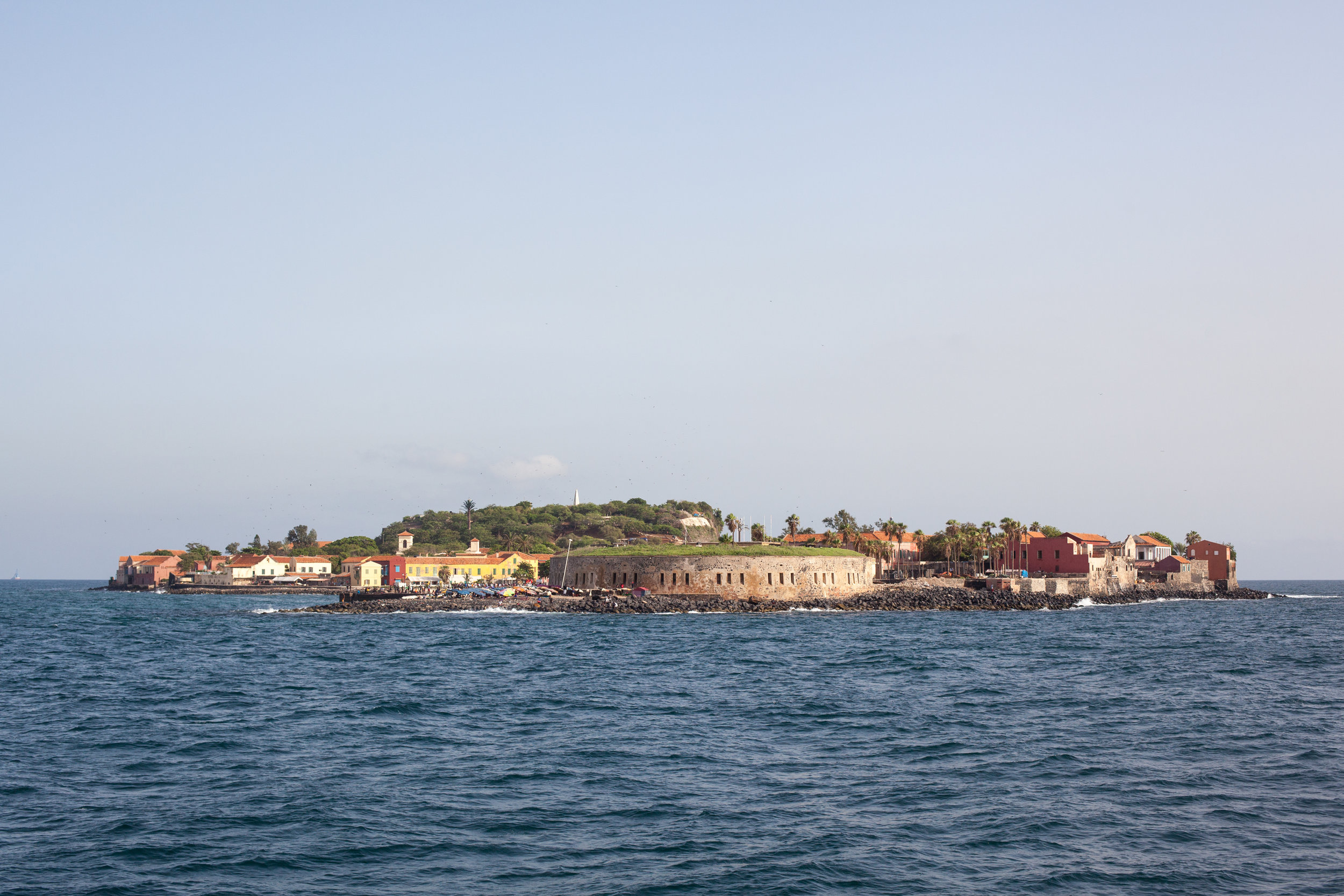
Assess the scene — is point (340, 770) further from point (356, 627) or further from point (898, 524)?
point (898, 524)

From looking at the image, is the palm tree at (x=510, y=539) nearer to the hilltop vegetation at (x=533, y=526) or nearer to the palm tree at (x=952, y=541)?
the hilltop vegetation at (x=533, y=526)

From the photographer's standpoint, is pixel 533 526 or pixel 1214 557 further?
pixel 533 526

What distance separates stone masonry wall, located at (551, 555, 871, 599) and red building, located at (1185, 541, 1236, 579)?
5833cm

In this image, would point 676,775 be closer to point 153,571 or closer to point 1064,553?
point 1064,553

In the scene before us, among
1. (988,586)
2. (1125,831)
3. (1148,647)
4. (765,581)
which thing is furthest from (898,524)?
(1125,831)

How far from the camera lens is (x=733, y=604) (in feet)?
252

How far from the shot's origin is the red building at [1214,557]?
120 metres

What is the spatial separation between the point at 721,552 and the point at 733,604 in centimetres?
490

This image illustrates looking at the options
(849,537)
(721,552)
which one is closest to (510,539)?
(849,537)

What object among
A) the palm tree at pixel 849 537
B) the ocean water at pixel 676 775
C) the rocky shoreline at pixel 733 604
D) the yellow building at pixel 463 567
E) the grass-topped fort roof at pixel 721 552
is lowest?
the rocky shoreline at pixel 733 604

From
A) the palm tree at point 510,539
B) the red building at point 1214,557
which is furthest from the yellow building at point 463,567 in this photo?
the red building at point 1214,557

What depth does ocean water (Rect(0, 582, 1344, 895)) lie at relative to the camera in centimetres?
1409

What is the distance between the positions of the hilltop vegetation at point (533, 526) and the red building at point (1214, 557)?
8311 cm

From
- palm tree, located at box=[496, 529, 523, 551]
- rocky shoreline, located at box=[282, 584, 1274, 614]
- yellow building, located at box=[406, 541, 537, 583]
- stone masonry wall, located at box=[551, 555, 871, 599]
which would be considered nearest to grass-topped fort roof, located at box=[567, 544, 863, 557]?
stone masonry wall, located at box=[551, 555, 871, 599]
